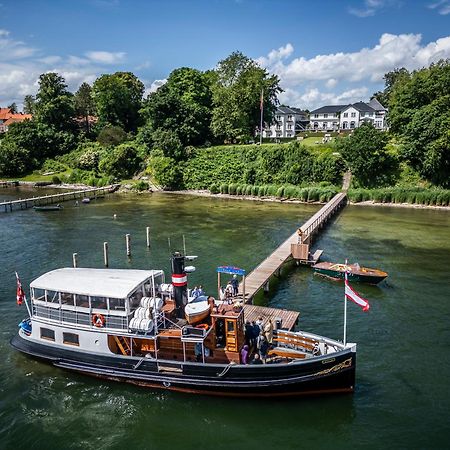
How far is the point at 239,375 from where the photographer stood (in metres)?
19.0

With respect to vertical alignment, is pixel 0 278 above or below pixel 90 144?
below

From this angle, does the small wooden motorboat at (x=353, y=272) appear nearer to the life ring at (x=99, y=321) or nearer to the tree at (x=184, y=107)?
the life ring at (x=99, y=321)

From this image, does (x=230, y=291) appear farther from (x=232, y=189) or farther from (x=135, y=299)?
(x=232, y=189)

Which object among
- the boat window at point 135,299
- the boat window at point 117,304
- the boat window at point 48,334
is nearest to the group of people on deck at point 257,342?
the boat window at point 135,299

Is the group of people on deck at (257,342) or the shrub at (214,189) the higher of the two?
the shrub at (214,189)

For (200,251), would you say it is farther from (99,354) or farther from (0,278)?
(99,354)

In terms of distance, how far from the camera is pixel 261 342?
20.0 metres

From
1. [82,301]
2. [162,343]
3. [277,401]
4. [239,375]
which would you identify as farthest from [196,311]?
[82,301]

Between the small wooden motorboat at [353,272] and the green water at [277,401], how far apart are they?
821mm

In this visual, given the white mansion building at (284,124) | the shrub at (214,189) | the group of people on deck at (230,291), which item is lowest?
the group of people on deck at (230,291)

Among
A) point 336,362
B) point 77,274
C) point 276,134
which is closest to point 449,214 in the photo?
point 336,362

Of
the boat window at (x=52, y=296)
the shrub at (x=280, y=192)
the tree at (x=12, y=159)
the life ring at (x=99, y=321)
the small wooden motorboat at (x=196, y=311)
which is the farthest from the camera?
the tree at (x=12, y=159)

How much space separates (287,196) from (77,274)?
5802cm

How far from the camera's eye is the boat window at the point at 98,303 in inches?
806
